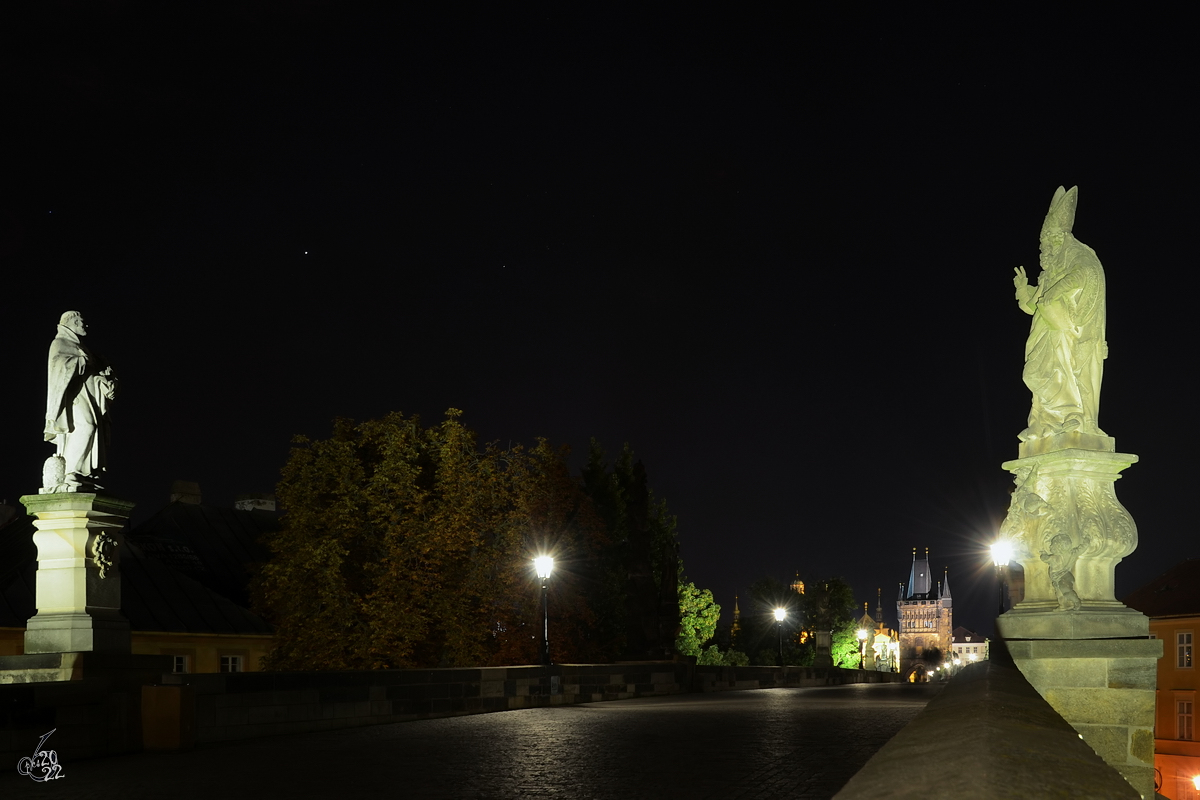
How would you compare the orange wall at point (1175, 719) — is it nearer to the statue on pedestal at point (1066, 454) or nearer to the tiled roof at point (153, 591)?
the tiled roof at point (153, 591)

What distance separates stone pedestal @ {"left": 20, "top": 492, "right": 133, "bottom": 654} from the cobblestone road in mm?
1577

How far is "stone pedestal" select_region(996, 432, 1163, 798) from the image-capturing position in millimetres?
10211

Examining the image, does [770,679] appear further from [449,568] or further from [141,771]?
[141,771]

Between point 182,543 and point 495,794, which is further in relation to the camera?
point 182,543

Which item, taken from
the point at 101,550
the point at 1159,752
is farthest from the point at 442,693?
the point at 1159,752

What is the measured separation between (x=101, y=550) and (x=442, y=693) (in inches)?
293

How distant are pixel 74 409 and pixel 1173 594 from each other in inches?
2183

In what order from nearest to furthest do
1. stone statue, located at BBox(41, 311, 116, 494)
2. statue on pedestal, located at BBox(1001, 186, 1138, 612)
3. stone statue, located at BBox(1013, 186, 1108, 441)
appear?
statue on pedestal, located at BBox(1001, 186, 1138, 612) → stone statue, located at BBox(1013, 186, 1108, 441) → stone statue, located at BBox(41, 311, 116, 494)

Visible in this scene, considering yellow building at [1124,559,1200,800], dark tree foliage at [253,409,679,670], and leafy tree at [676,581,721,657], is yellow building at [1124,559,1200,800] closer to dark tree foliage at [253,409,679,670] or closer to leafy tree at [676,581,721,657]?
leafy tree at [676,581,721,657]

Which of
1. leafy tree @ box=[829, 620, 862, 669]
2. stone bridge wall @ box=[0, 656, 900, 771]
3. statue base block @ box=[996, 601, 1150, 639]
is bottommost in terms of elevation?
leafy tree @ box=[829, 620, 862, 669]

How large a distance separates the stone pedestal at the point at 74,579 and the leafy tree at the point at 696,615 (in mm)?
51957

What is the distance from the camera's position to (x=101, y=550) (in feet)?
42.8

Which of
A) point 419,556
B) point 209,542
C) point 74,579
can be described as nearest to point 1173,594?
point 419,556

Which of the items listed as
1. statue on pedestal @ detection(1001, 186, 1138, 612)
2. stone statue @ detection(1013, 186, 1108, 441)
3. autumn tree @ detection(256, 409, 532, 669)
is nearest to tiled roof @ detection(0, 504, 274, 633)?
autumn tree @ detection(256, 409, 532, 669)
